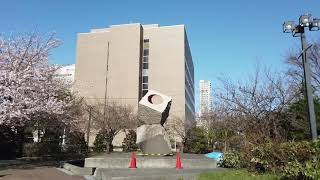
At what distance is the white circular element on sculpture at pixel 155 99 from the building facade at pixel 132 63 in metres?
44.3

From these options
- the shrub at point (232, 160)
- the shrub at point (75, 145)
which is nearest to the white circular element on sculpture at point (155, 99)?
the shrub at point (232, 160)

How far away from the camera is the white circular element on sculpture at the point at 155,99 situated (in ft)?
58.1

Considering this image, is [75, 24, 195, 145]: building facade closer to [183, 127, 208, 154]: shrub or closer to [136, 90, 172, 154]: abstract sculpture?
[183, 127, 208, 154]: shrub

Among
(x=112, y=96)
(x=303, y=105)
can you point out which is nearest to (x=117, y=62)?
(x=112, y=96)

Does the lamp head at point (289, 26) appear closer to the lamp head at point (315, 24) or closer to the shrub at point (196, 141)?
the lamp head at point (315, 24)

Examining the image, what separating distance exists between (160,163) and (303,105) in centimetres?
992

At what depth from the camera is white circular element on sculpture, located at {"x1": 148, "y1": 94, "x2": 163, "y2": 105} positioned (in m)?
17.7

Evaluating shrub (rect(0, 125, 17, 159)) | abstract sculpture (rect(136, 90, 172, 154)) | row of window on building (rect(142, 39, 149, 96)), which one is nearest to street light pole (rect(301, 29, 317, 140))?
abstract sculpture (rect(136, 90, 172, 154))

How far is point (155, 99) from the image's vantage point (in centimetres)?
1784

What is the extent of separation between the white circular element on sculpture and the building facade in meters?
44.3

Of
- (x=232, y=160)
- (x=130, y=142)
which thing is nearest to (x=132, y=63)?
(x=130, y=142)

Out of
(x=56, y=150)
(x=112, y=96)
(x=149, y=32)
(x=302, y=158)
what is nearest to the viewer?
(x=302, y=158)

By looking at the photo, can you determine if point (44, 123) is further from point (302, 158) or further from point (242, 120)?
point (302, 158)

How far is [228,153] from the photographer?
1558cm
